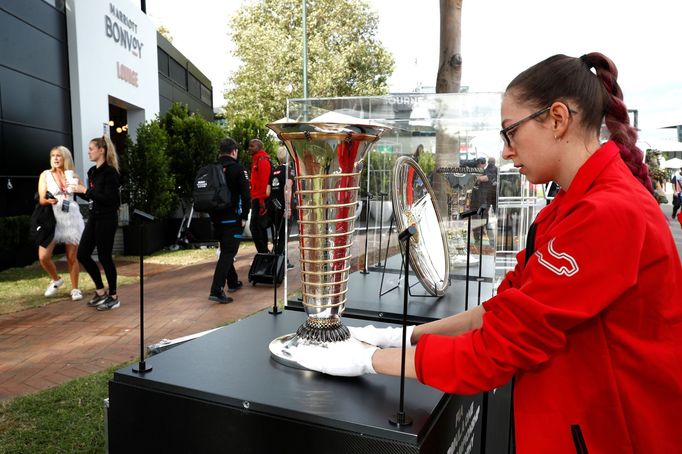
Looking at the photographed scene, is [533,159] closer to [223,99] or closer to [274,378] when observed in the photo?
[274,378]

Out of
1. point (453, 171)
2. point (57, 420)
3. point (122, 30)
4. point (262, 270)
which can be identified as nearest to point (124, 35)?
point (122, 30)

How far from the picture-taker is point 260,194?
679 cm

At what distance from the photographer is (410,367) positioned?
1.18 metres

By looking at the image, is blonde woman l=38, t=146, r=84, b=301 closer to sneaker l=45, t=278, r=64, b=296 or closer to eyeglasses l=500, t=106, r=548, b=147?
sneaker l=45, t=278, r=64, b=296

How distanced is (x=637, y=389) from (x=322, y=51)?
2364 cm

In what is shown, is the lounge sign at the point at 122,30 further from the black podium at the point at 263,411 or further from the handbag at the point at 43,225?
the black podium at the point at 263,411

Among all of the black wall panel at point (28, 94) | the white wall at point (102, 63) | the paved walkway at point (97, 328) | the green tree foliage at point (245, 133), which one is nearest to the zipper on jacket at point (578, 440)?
the paved walkway at point (97, 328)

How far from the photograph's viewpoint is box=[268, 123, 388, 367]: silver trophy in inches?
54.4

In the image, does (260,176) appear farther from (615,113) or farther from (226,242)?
(615,113)

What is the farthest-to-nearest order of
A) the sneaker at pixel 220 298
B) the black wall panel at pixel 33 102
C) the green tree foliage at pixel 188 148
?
the green tree foliage at pixel 188 148, the black wall panel at pixel 33 102, the sneaker at pixel 220 298

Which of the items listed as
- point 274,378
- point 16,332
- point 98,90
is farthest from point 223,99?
point 274,378

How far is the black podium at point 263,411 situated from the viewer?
1.18 m

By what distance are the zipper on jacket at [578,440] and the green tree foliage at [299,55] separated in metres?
22.1

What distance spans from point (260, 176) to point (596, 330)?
610cm
